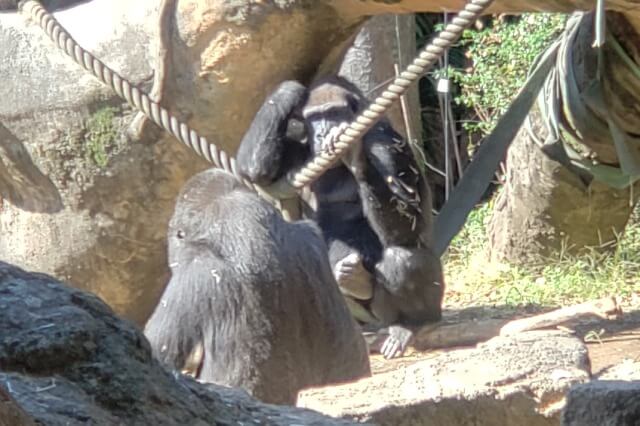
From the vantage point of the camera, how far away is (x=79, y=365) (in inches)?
53.6

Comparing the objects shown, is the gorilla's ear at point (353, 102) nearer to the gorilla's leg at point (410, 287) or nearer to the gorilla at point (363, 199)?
the gorilla at point (363, 199)

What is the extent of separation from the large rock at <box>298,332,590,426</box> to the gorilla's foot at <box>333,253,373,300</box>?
2.42 metres

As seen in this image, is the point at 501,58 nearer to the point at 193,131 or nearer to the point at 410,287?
the point at 410,287

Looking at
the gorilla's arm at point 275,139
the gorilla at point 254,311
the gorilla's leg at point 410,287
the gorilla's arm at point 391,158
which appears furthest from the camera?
the gorilla's leg at point 410,287

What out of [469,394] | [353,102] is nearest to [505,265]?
[353,102]

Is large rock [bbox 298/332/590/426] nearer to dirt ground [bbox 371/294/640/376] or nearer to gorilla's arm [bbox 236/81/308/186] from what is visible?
dirt ground [bbox 371/294/640/376]

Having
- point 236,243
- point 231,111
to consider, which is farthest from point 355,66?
point 236,243

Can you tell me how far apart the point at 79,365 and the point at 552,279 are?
476cm

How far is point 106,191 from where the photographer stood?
4.78 m

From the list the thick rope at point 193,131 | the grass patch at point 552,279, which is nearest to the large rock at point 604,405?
the thick rope at point 193,131

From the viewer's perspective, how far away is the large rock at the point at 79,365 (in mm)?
1312

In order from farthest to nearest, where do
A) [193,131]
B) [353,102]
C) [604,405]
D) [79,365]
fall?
1. [353,102]
2. [193,131]
3. [604,405]
4. [79,365]

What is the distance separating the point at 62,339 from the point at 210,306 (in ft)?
7.57

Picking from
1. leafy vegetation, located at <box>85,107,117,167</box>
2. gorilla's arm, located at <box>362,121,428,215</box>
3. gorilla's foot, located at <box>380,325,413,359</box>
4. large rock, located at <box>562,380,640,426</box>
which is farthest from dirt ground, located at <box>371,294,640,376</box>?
large rock, located at <box>562,380,640,426</box>
